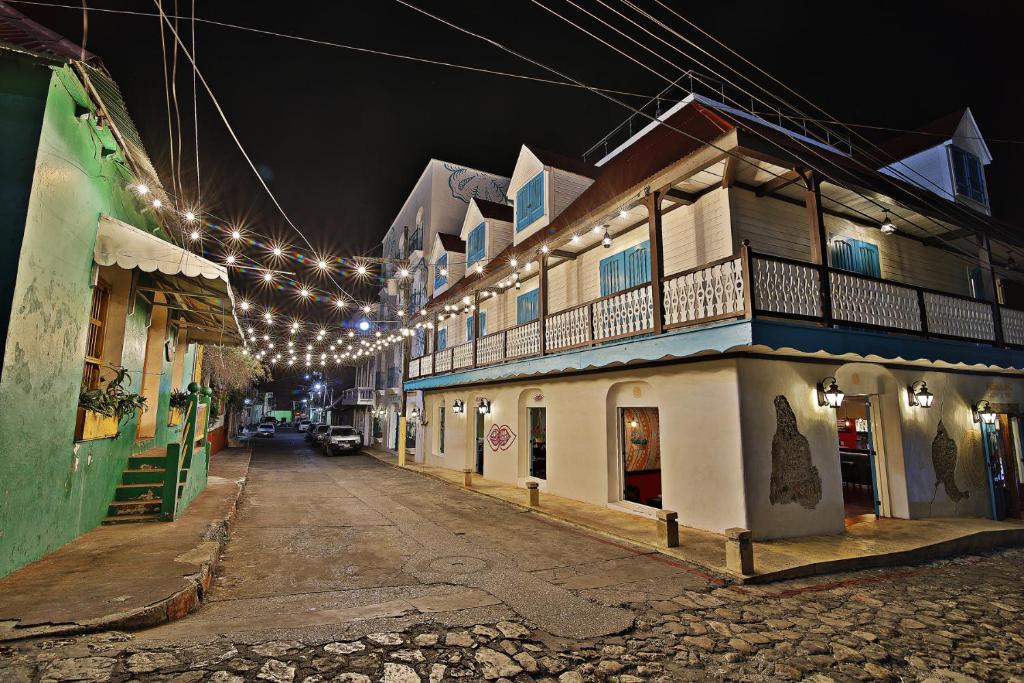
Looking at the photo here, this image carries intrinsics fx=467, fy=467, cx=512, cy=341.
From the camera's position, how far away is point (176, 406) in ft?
38.0

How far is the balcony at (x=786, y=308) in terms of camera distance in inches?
287

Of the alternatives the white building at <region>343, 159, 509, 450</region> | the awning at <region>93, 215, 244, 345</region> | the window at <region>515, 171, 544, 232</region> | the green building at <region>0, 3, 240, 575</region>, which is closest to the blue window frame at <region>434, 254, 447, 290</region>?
the white building at <region>343, 159, 509, 450</region>

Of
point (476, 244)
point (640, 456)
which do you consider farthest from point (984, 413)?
point (476, 244)

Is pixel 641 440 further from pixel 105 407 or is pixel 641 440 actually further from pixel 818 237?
pixel 105 407

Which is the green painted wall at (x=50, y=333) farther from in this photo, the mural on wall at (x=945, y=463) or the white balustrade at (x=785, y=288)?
the mural on wall at (x=945, y=463)

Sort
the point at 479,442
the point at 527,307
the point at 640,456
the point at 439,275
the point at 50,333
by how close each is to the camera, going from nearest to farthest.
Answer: the point at 50,333 < the point at 640,456 < the point at 527,307 < the point at 479,442 < the point at 439,275

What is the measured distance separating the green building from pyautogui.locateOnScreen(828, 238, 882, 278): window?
12.0 meters

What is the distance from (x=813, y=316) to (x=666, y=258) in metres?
3.44

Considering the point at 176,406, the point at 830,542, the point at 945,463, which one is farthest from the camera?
the point at 176,406

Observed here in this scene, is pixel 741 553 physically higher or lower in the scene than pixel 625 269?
lower

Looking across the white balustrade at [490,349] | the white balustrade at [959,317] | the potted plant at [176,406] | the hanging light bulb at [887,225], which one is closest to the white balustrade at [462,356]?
the white balustrade at [490,349]

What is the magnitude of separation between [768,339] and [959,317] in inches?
235

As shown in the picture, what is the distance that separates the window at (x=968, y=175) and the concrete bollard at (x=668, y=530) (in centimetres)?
1305


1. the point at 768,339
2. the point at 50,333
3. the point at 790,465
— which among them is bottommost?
the point at 790,465
